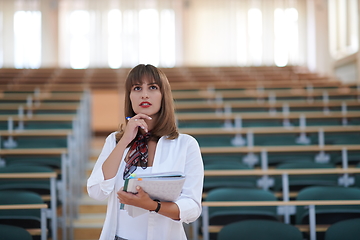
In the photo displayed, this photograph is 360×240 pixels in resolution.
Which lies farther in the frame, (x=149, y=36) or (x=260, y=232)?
(x=149, y=36)

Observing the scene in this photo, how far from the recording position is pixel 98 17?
9.88m

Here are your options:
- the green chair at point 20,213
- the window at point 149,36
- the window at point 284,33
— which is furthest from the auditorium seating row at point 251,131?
the window at point 149,36

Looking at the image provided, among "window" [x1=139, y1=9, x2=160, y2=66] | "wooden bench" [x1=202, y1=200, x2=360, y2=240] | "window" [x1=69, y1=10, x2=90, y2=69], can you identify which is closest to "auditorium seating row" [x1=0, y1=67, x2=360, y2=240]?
"wooden bench" [x1=202, y1=200, x2=360, y2=240]

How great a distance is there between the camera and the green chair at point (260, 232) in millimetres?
1865

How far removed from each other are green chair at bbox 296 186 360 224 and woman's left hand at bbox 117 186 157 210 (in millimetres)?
1307

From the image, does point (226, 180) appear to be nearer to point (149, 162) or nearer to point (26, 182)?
point (26, 182)

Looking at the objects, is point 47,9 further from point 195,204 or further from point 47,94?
point 195,204

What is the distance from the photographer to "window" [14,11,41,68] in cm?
956

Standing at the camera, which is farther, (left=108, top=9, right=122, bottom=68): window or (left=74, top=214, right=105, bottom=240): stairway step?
(left=108, top=9, right=122, bottom=68): window

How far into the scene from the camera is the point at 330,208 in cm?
208

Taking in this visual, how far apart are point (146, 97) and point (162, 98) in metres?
0.06

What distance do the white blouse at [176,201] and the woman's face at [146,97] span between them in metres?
0.10

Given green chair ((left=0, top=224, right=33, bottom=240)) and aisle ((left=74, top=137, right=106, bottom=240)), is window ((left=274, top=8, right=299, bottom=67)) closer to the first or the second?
aisle ((left=74, top=137, right=106, bottom=240))

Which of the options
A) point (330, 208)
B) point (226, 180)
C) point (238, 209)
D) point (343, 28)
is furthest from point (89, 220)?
point (343, 28)
